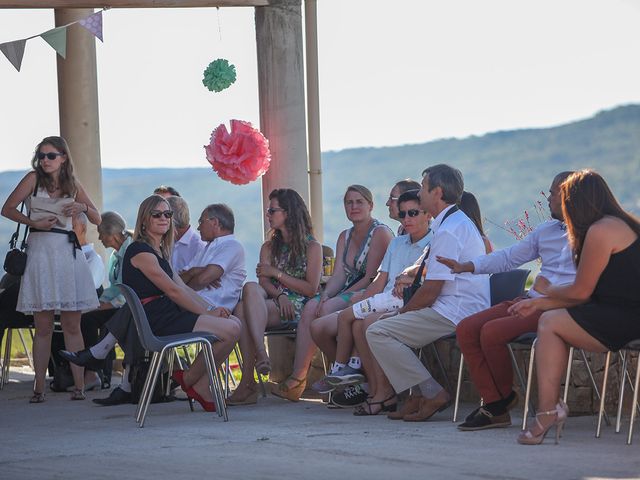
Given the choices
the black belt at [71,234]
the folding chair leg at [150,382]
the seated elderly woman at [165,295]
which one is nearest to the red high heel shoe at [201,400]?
the seated elderly woman at [165,295]

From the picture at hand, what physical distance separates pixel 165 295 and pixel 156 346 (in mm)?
579

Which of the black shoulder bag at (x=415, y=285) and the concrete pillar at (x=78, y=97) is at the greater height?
the concrete pillar at (x=78, y=97)

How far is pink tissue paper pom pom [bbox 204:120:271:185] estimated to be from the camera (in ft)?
30.9

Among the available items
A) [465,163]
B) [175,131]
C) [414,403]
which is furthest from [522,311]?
[465,163]

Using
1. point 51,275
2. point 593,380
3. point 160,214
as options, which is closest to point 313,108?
point 51,275

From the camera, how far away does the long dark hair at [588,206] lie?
232 inches

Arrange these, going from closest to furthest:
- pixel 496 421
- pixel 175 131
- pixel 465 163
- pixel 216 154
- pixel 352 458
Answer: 1. pixel 352 458
2. pixel 496 421
3. pixel 216 154
4. pixel 175 131
5. pixel 465 163

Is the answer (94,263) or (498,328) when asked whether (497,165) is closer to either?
(94,263)

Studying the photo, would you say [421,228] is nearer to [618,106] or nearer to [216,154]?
A: [216,154]

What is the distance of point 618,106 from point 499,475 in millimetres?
92455

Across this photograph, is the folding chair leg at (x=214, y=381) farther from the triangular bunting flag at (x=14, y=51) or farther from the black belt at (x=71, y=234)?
the triangular bunting flag at (x=14, y=51)

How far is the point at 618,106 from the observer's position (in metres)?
94.5

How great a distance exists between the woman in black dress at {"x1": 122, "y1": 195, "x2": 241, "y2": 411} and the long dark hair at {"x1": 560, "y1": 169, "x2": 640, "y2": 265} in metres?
2.43

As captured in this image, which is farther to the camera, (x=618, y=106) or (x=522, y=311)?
(x=618, y=106)
